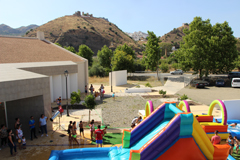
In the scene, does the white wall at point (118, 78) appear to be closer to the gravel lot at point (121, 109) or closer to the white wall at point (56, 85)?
the gravel lot at point (121, 109)

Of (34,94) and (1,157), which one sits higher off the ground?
(34,94)

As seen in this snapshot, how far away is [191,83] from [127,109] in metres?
19.3

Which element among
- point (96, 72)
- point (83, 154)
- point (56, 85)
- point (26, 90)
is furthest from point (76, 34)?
point (83, 154)

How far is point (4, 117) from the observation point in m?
11.2

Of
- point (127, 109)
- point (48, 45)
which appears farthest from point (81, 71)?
point (127, 109)

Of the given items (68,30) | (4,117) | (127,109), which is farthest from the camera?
(68,30)

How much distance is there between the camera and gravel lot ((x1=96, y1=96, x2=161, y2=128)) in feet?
50.4

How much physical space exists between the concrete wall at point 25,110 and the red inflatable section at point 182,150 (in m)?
8.39

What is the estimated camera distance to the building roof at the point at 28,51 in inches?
757

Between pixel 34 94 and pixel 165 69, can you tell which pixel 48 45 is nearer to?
pixel 34 94

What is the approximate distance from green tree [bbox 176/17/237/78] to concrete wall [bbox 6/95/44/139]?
90.9ft

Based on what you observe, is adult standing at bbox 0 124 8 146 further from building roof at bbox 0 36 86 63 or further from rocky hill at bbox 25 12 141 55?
rocky hill at bbox 25 12 141 55

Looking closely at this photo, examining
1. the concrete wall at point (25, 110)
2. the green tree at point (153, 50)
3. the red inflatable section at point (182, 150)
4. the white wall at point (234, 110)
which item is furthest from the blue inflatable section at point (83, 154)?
the green tree at point (153, 50)

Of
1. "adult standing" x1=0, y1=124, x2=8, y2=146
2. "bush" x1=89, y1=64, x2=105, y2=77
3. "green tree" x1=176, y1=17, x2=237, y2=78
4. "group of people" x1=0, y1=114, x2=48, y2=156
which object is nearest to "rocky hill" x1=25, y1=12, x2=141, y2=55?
"bush" x1=89, y1=64, x2=105, y2=77
